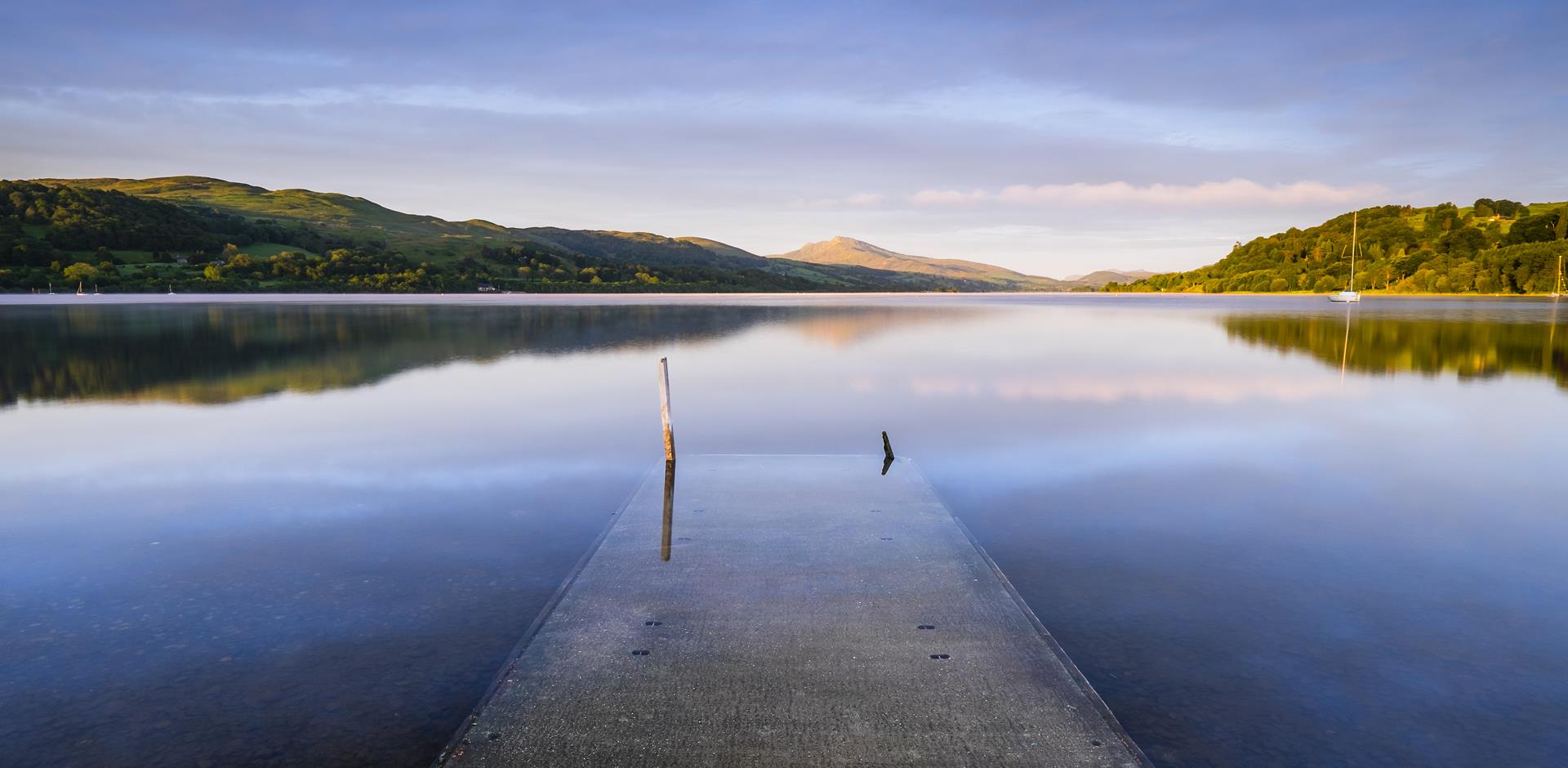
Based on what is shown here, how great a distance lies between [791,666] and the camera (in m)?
6.09

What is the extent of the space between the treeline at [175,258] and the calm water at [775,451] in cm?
15239

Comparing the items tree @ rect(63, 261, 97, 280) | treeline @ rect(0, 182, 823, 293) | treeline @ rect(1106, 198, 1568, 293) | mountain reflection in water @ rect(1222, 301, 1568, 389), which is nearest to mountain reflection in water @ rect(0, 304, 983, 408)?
mountain reflection in water @ rect(1222, 301, 1568, 389)

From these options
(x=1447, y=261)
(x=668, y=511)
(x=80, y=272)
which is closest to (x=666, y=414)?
(x=668, y=511)

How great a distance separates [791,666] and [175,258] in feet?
655

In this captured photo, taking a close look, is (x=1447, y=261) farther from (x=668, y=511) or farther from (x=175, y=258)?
(x=175, y=258)

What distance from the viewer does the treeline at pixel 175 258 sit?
479ft

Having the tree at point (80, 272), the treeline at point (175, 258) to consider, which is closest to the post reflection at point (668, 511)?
the treeline at point (175, 258)

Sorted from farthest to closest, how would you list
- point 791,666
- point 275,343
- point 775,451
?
point 275,343, point 775,451, point 791,666

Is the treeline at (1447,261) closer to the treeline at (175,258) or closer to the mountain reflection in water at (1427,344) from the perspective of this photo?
the mountain reflection in water at (1427,344)

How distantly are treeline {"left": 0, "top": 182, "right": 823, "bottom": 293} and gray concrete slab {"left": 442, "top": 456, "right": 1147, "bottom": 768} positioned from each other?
172 meters

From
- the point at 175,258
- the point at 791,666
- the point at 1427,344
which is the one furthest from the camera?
the point at 175,258

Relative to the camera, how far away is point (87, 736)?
18.1ft

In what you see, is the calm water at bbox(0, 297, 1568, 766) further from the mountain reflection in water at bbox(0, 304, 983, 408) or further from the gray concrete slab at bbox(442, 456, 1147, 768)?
the mountain reflection in water at bbox(0, 304, 983, 408)

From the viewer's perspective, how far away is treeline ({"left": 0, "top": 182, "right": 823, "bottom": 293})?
14612cm
